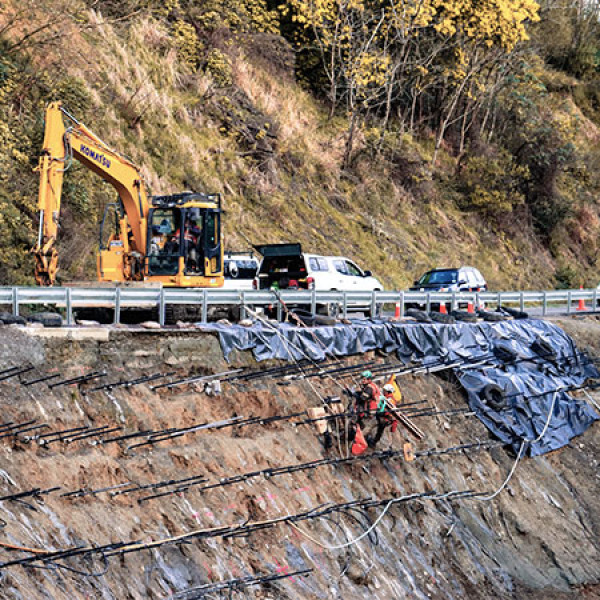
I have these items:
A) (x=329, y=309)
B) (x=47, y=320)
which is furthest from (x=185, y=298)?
(x=329, y=309)

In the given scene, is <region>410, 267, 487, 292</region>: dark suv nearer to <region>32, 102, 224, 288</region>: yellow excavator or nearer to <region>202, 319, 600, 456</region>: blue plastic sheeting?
<region>202, 319, 600, 456</region>: blue plastic sheeting

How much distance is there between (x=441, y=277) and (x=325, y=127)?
1414cm

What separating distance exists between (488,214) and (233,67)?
14560 mm

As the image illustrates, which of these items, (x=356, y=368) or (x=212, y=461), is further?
(x=356, y=368)

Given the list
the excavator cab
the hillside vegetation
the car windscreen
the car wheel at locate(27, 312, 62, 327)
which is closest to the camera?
the car wheel at locate(27, 312, 62, 327)

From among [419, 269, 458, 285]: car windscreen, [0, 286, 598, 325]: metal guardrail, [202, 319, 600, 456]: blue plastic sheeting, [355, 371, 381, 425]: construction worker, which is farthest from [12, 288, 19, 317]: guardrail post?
[419, 269, 458, 285]: car windscreen

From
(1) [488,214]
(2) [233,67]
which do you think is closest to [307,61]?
(2) [233,67]

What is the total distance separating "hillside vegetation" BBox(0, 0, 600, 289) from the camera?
2825 cm

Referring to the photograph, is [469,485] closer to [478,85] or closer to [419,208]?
[419,208]

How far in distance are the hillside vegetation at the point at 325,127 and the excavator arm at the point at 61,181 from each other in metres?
3.90

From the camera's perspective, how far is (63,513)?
11.0 meters

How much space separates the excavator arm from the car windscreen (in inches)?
478

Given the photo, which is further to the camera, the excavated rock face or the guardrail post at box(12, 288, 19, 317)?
the guardrail post at box(12, 288, 19, 317)

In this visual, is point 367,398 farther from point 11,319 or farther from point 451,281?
point 451,281
